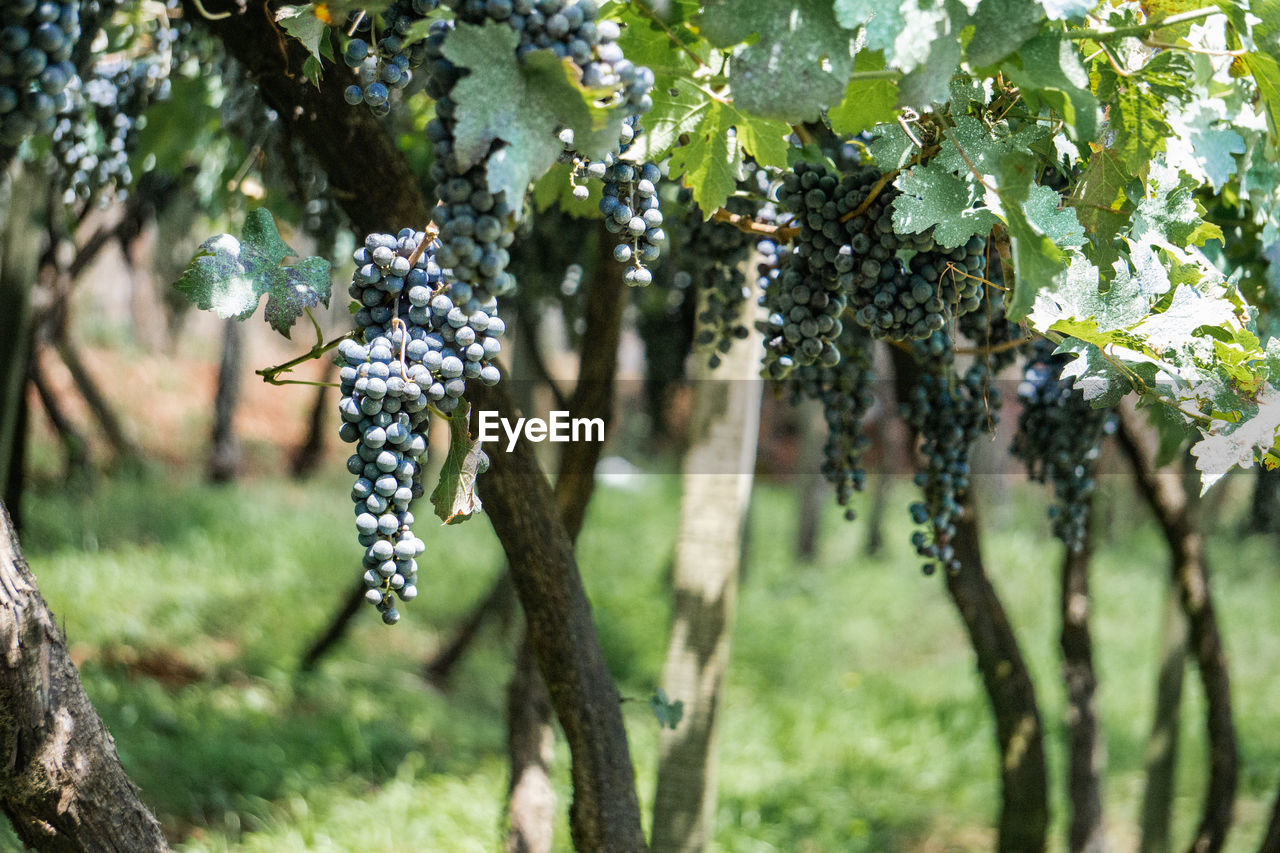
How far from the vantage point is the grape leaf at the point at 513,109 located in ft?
2.80

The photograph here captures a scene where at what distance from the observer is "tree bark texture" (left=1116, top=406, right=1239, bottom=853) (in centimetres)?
293

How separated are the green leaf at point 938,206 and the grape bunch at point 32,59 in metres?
0.86

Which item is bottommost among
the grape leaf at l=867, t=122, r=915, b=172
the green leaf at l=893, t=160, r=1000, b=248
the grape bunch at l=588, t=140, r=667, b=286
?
the grape bunch at l=588, t=140, r=667, b=286

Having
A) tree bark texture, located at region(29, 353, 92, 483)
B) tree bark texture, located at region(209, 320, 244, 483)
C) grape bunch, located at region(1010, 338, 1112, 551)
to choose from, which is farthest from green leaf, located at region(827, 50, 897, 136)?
tree bark texture, located at region(209, 320, 244, 483)

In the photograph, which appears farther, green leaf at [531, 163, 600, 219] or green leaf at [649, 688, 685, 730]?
green leaf at [649, 688, 685, 730]

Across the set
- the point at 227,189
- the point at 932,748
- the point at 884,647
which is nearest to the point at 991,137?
the point at 227,189

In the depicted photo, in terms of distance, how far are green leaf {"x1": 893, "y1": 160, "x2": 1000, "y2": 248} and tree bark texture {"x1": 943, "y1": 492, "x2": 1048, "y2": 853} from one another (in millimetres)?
1495

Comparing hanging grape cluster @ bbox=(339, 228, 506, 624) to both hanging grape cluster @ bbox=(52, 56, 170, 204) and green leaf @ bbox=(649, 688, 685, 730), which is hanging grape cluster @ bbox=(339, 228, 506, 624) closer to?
green leaf @ bbox=(649, 688, 685, 730)

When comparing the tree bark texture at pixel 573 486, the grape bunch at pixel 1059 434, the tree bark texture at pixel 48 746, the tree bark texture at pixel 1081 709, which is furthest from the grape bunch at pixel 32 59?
the tree bark texture at pixel 1081 709

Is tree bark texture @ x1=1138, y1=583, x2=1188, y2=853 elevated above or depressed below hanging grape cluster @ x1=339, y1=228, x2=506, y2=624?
below

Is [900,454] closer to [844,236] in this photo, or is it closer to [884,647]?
[884,647]

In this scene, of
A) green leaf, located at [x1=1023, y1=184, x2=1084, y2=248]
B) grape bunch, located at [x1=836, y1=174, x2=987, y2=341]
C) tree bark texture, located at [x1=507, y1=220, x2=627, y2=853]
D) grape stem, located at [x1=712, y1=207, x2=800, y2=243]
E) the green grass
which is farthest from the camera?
the green grass

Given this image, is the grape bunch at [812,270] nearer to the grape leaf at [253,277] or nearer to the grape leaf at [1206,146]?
the grape leaf at [1206,146]

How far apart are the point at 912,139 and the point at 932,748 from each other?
434cm
